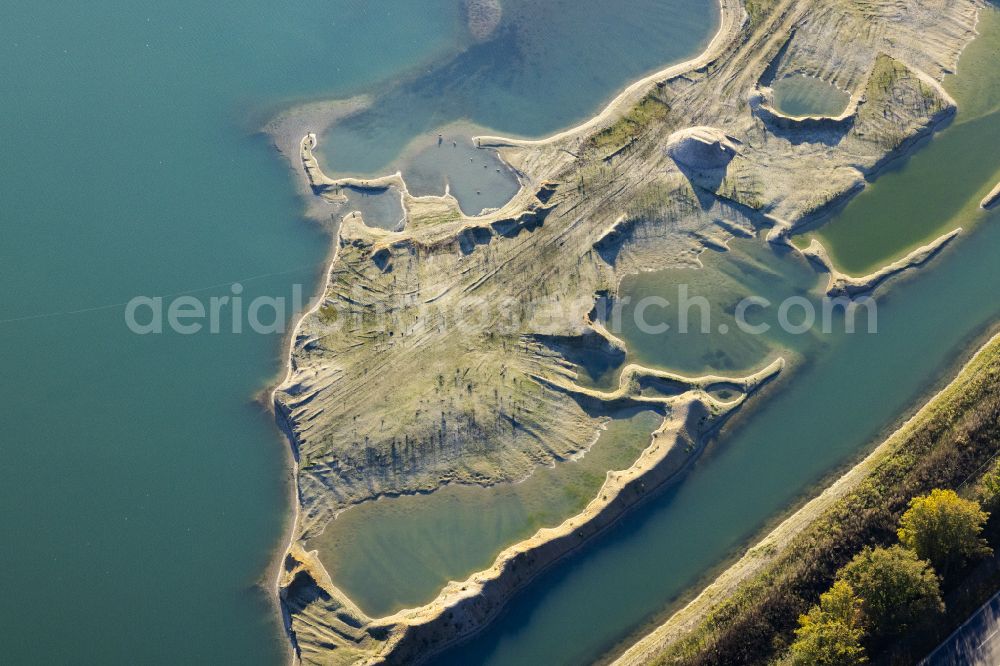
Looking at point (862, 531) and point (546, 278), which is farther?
point (546, 278)

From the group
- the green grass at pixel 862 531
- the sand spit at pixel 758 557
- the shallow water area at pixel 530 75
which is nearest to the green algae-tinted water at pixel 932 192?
the sand spit at pixel 758 557

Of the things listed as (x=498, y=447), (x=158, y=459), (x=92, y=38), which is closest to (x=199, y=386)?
(x=158, y=459)

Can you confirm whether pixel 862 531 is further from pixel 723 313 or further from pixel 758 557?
pixel 723 313

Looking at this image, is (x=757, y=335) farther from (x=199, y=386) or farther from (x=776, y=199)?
(x=199, y=386)

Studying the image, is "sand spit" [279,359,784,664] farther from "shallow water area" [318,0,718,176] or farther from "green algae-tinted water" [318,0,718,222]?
"shallow water area" [318,0,718,176]

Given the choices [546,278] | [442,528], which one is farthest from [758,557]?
[546,278]

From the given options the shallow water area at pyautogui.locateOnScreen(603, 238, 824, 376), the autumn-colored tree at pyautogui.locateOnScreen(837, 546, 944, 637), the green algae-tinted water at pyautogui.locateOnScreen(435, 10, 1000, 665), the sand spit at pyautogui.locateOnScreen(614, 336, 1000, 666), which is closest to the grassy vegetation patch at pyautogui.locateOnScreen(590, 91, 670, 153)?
the shallow water area at pyautogui.locateOnScreen(603, 238, 824, 376)

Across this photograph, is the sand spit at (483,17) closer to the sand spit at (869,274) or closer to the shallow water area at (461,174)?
the shallow water area at (461,174)
